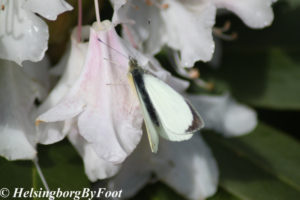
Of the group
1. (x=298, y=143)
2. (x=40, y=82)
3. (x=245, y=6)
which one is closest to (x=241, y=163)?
(x=298, y=143)

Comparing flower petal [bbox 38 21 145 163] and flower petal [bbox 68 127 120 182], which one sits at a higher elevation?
flower petal [bbox 38 21 145 163]

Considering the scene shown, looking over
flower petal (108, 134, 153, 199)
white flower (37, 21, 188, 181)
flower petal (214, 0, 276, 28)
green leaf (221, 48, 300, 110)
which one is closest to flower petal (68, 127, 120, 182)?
white flower (37, 21, 188, 181)

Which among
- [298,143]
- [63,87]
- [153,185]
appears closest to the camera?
[63,87]

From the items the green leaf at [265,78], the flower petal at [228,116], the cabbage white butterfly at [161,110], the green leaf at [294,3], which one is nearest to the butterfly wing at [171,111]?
the cabbage white butterfly at [161,110]

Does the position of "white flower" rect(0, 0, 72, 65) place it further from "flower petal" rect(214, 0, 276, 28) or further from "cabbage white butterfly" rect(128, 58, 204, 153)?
"flower petal" rect(214, 0, 276, 28)

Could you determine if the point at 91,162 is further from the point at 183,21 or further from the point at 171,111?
the point at 183,21

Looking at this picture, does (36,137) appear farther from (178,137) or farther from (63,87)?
(178,137)
